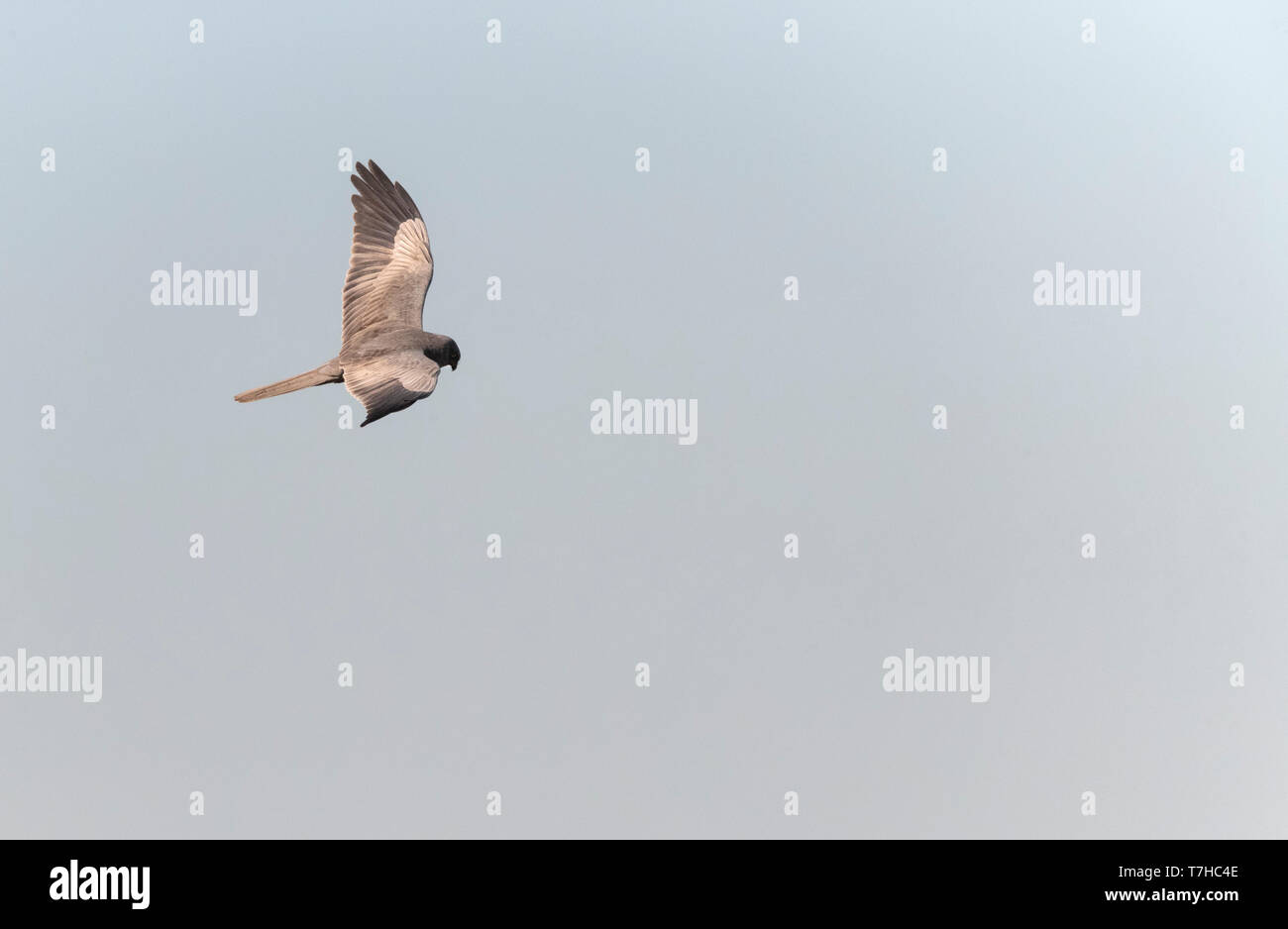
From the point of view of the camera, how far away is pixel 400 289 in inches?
848

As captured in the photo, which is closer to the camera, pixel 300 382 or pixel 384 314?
pixel 300 382

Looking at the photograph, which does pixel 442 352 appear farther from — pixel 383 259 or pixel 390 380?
pixel 383 259

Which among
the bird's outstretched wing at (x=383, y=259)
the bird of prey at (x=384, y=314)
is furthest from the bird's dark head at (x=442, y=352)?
the bird's outstretched wing at (x=383, y=259)

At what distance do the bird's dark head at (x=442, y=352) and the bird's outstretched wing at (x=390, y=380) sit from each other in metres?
0.32

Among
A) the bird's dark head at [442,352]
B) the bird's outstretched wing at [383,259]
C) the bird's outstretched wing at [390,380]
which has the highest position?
the bird's outstretched wing at [383,259]

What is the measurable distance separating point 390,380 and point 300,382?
58.4 inches

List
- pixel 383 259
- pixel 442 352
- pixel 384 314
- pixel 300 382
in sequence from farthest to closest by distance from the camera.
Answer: pixel 383 259 < pixel 384 314 < pixel 442 352 < pixel 300 382

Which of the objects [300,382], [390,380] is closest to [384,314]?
[300,382]

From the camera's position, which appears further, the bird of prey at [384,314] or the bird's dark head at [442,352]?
the bird's dark head at [442,352]

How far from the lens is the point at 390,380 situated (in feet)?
60.8

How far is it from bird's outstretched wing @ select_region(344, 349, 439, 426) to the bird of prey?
0.4 inches

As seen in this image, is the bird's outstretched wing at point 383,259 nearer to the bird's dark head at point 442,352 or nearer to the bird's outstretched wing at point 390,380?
the bird's dark head at point 442,352

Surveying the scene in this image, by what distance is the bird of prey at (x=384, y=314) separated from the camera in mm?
18656
